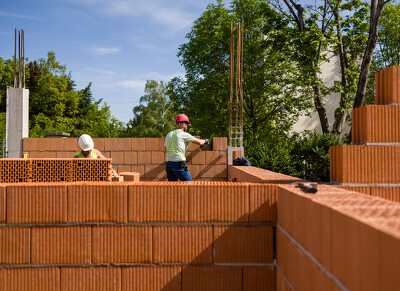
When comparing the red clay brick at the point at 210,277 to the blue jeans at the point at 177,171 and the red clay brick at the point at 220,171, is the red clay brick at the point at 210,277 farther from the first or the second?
the red clay brick at the point at 220,171

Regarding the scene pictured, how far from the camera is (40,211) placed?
10.1 ft

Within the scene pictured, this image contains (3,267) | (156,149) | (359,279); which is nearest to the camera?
(359,279)

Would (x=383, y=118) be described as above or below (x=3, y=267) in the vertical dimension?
above

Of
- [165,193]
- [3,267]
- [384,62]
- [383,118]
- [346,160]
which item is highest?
[384,62]

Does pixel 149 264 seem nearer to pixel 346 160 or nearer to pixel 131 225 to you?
pixel 131 225

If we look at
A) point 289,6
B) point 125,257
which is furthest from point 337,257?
point 289,6

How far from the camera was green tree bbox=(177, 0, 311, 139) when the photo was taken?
23078mm

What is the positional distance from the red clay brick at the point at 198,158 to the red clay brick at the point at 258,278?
6107mm

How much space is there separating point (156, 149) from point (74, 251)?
604 cm

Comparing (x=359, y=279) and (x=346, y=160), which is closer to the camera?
(x=359, y=279)

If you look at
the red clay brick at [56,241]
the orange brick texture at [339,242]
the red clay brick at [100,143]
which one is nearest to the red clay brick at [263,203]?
the orange brick texture at [339,242]

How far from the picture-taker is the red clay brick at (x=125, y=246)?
3.09 meters

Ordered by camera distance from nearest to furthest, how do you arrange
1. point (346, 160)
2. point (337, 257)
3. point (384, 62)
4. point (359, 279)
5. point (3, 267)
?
point (359, 279) → point (337, 257) → point (3, 267) → point (346, 160) → point (384, 62)

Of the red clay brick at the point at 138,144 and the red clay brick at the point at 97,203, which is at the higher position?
the red clay brick at the point at 138,144
